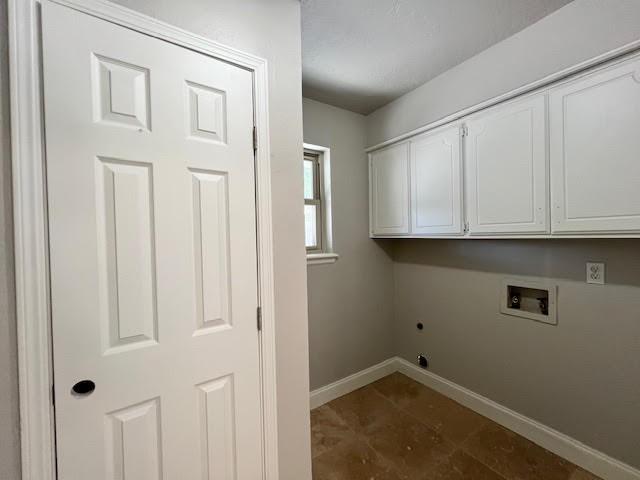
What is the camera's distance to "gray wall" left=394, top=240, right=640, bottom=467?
4.87 feet

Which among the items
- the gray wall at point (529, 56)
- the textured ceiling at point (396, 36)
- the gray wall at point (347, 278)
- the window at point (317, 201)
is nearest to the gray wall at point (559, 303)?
the gray wall at point (529, 56)

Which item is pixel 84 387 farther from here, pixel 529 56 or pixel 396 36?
pixel 529 56

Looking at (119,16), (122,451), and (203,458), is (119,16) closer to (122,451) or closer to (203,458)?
(122,451)

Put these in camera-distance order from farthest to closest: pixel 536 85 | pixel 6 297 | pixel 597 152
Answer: pixel 536 85, pixel 597 152, pixel 6 297

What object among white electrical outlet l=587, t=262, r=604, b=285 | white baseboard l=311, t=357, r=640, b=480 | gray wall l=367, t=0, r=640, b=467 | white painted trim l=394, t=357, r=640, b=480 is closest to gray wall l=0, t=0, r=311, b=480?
white baseboard l=311, t=357, r=640, b=480

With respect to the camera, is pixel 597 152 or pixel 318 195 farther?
pixel 318 195

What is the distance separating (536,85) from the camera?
154 centimetres

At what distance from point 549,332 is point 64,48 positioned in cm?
272

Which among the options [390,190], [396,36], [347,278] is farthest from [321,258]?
[396,36]

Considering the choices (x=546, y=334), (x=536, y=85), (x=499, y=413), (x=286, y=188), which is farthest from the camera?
(x=499, y=413)

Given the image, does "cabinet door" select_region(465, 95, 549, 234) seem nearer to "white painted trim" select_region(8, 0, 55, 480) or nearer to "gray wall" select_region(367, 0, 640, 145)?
"gray wall" select_region(367, 0, 640, 145)

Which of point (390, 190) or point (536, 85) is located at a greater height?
point (536, 85)

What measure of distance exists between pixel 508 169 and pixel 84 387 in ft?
7.44

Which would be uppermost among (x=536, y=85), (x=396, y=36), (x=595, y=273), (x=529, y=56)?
(x=396, y=36)
